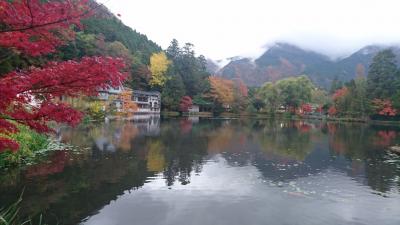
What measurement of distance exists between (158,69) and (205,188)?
61.2 meters

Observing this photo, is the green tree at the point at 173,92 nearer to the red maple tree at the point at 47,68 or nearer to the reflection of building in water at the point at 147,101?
the reflection of building in water at the point at 147,101

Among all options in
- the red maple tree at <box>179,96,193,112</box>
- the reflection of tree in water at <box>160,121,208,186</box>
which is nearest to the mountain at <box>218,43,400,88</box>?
the red maple tree at <box>179,96,193,112</box>

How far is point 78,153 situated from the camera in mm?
17281

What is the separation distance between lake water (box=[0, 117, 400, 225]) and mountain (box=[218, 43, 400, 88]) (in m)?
140

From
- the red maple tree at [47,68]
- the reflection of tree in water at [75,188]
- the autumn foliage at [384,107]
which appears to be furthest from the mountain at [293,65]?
the red maple tree at [47,68]

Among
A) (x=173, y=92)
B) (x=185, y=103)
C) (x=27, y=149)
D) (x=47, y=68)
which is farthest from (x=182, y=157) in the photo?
(x=173, y=92)

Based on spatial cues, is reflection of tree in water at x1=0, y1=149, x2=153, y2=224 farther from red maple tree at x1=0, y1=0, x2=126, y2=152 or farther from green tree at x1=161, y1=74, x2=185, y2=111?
green tree at x1=161, y1=74, x2=185, y2=111

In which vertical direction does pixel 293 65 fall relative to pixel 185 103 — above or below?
above

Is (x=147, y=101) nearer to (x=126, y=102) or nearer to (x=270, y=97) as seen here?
(x=126, y=102)

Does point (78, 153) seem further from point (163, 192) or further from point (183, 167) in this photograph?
point (163, 192)

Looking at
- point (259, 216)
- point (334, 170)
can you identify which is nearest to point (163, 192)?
point (259, 216)

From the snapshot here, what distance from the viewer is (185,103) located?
68562 millimetres

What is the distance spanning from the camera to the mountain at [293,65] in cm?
16162

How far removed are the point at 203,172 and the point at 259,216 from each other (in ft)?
17.8
